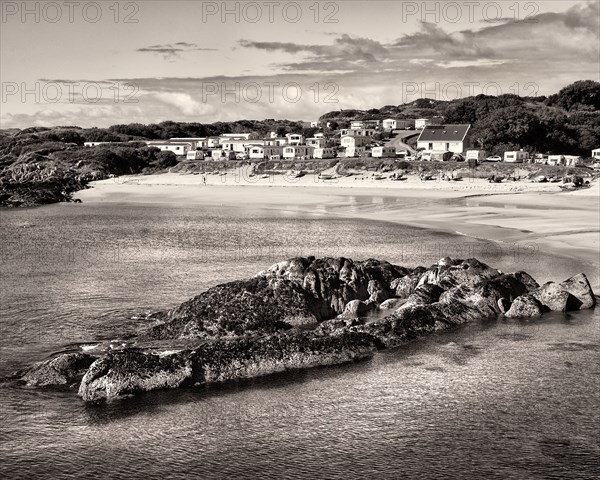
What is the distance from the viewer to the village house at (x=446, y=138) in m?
101

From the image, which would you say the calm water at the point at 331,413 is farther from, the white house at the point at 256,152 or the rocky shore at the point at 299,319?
the white house at the point at 256,152

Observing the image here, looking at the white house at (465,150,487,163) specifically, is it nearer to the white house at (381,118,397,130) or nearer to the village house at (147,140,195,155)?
the white house at (381,118,397,130)

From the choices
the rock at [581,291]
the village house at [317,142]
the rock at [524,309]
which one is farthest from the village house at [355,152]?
the rock at [524,309]

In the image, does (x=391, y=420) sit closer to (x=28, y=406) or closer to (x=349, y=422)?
(x=349, y=422)

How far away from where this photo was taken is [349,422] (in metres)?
17.0

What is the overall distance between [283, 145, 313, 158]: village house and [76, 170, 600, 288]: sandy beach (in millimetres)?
11744

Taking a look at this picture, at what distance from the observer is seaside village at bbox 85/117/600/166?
94250mm

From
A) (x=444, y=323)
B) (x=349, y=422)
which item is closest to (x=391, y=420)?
(x=349, y=422)

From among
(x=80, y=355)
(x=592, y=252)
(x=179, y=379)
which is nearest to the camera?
(x=179, y=379)

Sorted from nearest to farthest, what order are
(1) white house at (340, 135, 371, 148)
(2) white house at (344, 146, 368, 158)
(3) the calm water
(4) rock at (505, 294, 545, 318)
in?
(3) the calm water < (4) rock at (505, 294, 545, 318) < (2) white house at (344, 146, 368, 158) < (1) white house at (340, 135, 371, 148)

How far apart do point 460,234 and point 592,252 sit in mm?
10401

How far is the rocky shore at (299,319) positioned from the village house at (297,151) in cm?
8158

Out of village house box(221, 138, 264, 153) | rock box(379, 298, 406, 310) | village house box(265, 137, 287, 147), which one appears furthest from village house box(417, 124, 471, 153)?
rock box(379, 298, 406, 310)

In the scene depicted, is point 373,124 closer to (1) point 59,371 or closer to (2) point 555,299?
(2) point 555,299
